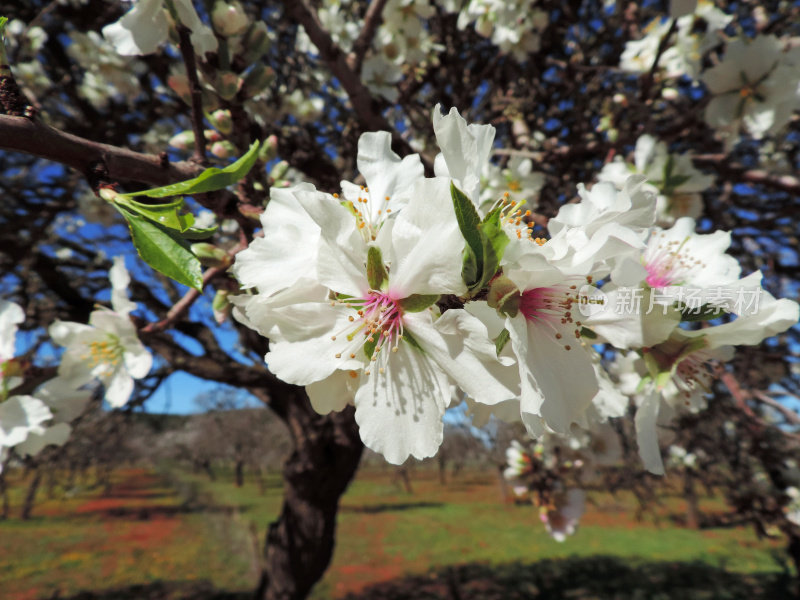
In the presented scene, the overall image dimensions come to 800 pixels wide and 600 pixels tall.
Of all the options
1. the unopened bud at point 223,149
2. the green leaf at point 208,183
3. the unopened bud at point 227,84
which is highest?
the unopened bud at point 227,84

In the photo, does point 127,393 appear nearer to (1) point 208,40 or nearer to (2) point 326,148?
(1) point 208,40

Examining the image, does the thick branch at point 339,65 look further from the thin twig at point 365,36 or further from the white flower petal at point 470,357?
the white flower petal at point 470,357

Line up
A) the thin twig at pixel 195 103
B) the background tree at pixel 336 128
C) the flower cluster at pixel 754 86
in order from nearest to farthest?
the thin twig at pixel 195 103
the flower cluster at pixel 754 86
the background tree at pixel 336 128

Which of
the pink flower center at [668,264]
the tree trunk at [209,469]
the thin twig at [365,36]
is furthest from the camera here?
the tree trunk at [209,469]

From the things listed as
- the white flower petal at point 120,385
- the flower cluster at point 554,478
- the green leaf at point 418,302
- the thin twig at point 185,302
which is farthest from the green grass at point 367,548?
the green leaf at point 418,302

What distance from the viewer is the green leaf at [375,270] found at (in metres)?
0.57

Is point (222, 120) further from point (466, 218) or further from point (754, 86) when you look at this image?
point (754, 86)

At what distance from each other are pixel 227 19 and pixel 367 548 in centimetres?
1392

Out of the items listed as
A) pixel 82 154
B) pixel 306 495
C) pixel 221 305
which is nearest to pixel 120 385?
pixel 221 305

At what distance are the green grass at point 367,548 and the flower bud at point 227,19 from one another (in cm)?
943

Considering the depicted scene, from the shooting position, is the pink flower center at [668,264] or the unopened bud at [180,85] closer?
the pink flower center at [668,264]

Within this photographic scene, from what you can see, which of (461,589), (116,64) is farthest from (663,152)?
(461,589)

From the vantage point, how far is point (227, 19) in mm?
917

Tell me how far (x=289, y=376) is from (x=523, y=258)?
32 centimetres
